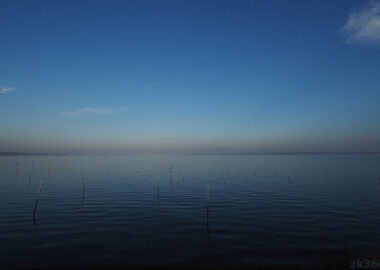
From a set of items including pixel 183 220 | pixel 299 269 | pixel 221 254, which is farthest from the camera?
pixel 183 220

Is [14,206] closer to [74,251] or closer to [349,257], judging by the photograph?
[74,251]

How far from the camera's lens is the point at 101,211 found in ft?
81.5

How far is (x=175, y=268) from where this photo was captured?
41.3 ft

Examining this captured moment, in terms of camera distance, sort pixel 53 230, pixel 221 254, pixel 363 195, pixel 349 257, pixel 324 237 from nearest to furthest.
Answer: pixel 349 257
pixel 221 254
pixel 324 237
pixel 53 230
pixel 363 195

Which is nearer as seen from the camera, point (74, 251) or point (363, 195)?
point (74, 251)

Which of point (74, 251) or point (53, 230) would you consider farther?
point (53, 230)

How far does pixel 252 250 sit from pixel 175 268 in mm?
5333

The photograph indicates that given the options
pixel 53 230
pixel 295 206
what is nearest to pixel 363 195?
pixel 295 206

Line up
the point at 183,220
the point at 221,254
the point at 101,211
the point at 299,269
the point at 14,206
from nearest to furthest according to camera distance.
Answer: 1. the point at 299,269
2. the point at 221,254
3. the point at 183,220
4. the point at 101,211
5. the point at 14,206

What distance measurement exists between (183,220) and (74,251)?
9.81 m

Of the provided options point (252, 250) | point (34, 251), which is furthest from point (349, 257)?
point (34, 251)

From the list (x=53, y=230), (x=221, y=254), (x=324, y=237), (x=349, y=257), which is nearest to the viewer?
(x=349, y=257)

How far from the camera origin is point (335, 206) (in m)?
27.2

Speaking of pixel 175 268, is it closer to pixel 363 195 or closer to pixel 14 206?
pixel 14 206
